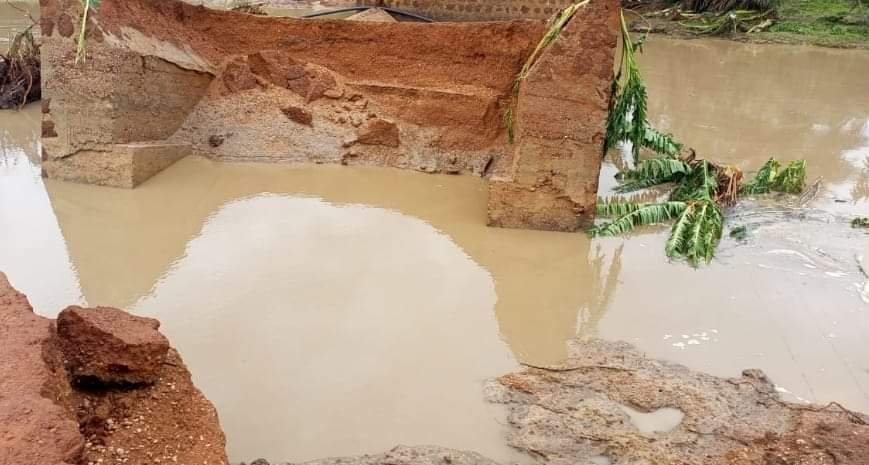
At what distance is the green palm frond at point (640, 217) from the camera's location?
5.99 m

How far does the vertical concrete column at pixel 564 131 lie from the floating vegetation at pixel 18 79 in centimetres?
605

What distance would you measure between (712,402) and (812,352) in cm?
98

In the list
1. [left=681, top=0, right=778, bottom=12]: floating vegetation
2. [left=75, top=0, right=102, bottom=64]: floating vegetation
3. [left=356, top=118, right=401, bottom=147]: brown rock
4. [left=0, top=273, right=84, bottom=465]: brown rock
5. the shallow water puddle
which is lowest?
the shallow water puddle

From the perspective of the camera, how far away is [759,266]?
555 centimetres

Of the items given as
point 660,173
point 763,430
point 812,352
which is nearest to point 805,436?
point 763,430

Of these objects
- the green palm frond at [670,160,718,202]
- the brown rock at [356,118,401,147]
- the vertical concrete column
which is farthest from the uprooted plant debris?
the green palm frond at [670,160,718,202]

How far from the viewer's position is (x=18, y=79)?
8992mm

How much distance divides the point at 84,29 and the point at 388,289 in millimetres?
3215

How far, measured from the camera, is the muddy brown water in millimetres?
3914

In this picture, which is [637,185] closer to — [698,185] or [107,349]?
[698,185]

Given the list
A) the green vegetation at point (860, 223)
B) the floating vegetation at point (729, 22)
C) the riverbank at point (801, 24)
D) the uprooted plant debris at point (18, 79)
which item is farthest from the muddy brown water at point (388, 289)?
the floating vegetation at point (729, 22)

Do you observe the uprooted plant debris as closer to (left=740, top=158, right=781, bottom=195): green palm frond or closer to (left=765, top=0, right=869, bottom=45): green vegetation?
(left=740, top=158, right=781, bottom=195): green palm frond

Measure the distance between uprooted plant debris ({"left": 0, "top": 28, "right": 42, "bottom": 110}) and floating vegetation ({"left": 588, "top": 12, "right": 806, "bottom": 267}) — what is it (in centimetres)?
664

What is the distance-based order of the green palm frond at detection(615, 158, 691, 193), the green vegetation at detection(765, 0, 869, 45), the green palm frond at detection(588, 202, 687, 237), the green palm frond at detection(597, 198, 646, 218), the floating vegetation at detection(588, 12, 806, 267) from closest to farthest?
the floating vegetation at detection(588, 12, 806, 267)
the green palm frond at detection(588, 202, 687, 237)
the green palm frond at detection(597, 198, 646, 218)
the green palm frond at detection(615, 158, 691, 193)
the green vegetation at detection(765, 0, 869, 45)
